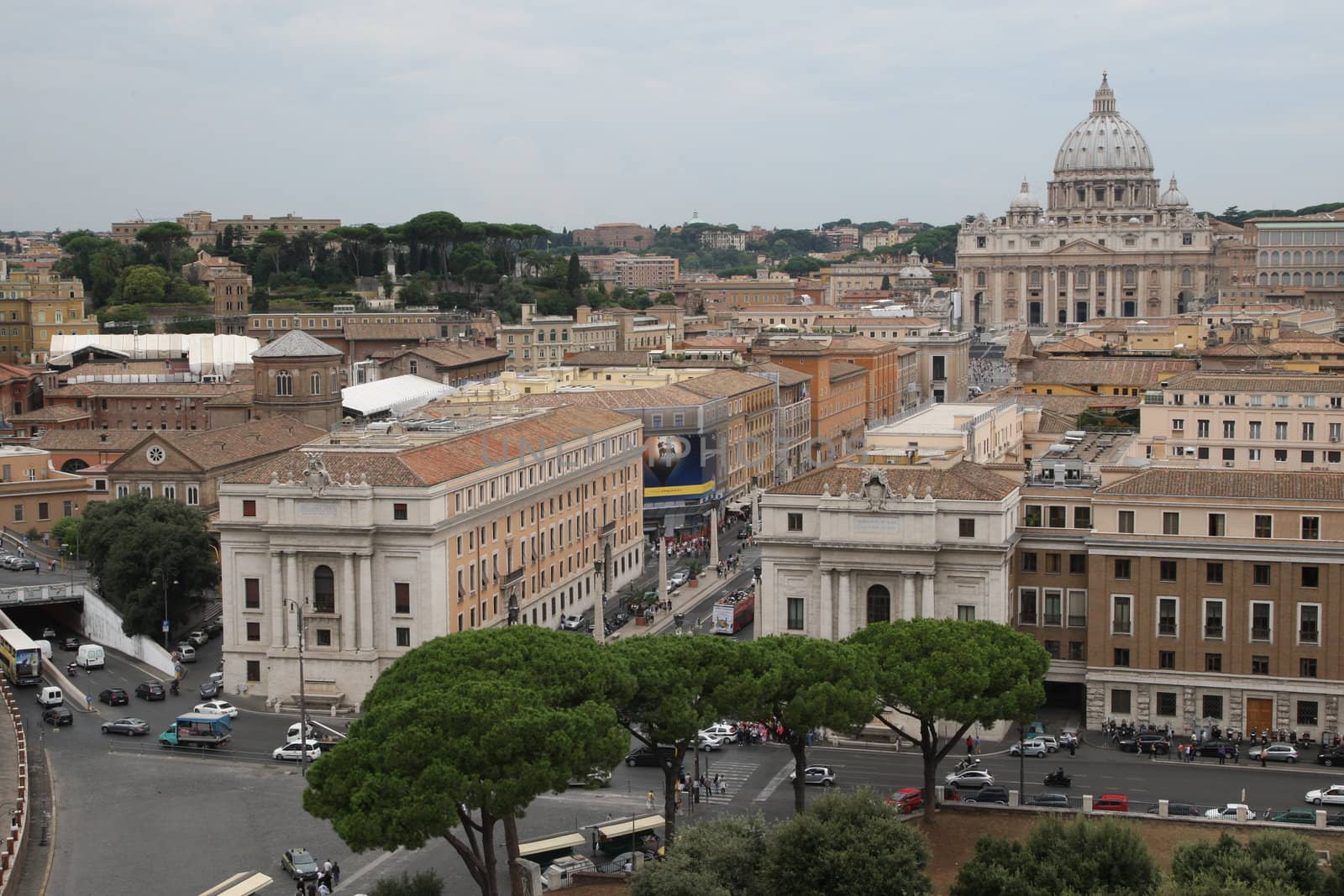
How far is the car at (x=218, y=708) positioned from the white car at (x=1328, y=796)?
2598 cm

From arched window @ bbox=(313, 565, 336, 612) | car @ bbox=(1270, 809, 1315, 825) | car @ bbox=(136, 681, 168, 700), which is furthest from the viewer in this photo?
car @ bbox=(136, 681, 168, 700)

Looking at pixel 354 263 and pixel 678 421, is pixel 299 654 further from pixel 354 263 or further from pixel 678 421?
pixel 354 263

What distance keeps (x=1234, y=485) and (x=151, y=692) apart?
1154 inches

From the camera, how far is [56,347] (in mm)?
112562

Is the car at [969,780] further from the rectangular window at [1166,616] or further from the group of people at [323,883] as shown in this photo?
the group of people at [323,883]

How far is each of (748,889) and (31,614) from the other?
3934 cm

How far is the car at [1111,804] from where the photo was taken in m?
40.4

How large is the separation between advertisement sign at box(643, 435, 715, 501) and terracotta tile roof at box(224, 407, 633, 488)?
17.2 metres

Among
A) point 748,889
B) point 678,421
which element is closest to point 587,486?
point 678,421

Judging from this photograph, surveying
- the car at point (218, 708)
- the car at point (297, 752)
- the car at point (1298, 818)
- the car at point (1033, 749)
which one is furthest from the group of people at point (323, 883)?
the car at point (1298, 818)

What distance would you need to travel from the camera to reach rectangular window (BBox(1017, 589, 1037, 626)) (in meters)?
49.8

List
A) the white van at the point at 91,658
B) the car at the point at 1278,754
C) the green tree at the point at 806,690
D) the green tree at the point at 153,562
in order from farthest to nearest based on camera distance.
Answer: the green tree at the point at 153,562
the white van at the point at 91,658
the car at the point at 1278,754
the green tree at the point at 806,690

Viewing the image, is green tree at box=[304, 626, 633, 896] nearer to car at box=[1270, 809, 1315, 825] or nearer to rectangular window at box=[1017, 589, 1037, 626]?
car at box=[1270, 809, 1315, 825]

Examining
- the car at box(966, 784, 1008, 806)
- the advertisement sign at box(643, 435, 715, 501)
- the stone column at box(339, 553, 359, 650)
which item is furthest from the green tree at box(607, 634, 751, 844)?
the advertisement sign at box(643, 435, 715, 501)
